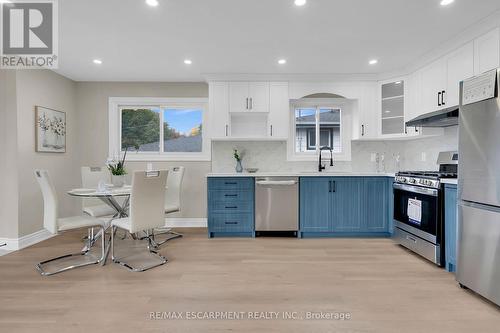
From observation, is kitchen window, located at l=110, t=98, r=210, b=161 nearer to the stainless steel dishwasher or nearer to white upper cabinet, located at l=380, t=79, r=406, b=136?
the stainless steel dishwasher

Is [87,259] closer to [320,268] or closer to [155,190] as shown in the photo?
[155,190]

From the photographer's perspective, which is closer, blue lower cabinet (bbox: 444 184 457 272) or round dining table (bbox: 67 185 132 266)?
blue lower cabinet (bbox: 444 184 457 272)

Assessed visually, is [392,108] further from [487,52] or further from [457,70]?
[487,52]

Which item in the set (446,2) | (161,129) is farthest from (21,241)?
(446,2)

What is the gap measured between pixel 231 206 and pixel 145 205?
1424 mm

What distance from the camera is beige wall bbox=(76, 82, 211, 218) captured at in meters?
4.44

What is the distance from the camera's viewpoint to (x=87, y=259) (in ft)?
9.77

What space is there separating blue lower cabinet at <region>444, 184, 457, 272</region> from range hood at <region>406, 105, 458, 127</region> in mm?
789

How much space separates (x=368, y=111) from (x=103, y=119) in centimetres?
428

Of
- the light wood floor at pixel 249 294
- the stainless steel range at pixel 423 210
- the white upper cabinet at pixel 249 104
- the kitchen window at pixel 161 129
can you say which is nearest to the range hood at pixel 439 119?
the stainless steel range at pixel 423 210

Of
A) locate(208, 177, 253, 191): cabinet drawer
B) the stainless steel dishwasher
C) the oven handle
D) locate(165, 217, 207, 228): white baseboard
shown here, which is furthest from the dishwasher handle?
locate(165, 217, 207, 228): white baseboard

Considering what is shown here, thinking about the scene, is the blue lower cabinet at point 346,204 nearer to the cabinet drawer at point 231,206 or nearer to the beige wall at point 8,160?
the cabinet drawer at point 231,206

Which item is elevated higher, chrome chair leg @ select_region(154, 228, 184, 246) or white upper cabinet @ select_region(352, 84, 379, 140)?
white upper cabinet @ select_region(352, 84, 379, 140)

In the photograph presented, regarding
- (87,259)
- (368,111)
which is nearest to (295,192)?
(368,111)
